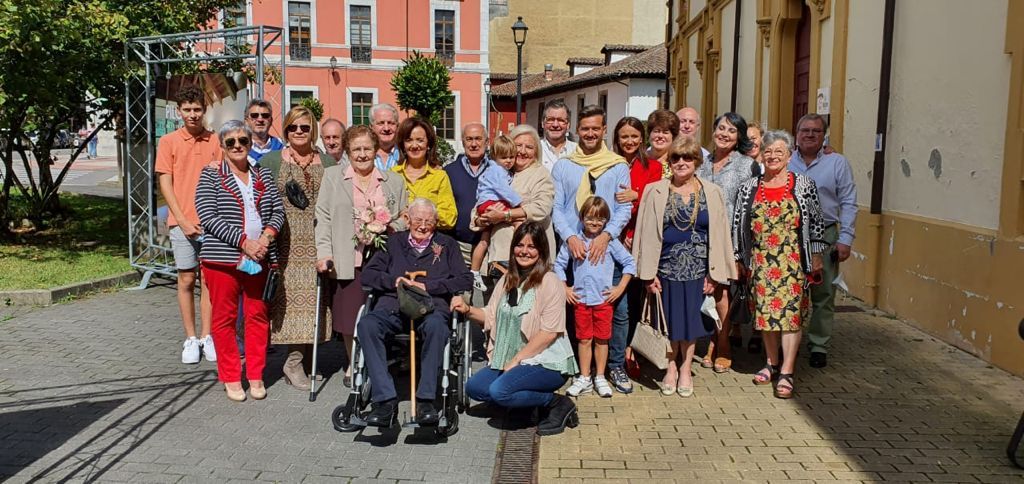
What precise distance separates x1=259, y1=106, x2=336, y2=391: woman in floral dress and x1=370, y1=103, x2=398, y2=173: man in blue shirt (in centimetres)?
63

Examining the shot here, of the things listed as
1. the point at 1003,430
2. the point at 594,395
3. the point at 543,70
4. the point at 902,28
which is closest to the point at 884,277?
the point at 902,28

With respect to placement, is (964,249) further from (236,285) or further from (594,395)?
(236,285)

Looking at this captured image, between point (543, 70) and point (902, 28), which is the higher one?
point (543, 70)

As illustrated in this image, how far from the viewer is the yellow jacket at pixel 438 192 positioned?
5902 mm

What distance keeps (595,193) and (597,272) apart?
0.56 meters

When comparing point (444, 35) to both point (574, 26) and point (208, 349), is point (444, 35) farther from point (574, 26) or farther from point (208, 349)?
point (208, 349)

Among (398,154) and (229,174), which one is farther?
(398,154)

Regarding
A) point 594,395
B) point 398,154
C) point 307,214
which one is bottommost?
point 594,395

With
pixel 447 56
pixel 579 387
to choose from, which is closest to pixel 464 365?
pixel 579 387

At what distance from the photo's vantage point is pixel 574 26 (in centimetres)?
5072

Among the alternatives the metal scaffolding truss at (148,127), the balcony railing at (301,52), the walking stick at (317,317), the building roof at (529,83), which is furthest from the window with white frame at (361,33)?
the walking stick at (317,317)

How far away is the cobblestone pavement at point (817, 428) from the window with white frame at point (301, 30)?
1460 inches

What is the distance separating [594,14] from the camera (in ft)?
→ 165

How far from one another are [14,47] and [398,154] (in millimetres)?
5317
